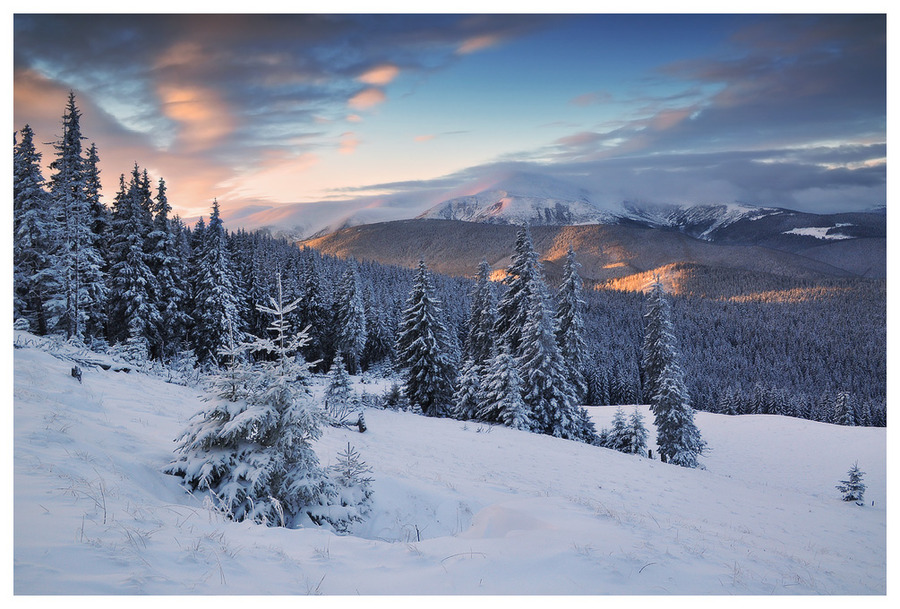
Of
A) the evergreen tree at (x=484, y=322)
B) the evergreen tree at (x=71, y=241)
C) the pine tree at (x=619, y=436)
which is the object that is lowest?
the pine tree at (x=619, y=436)

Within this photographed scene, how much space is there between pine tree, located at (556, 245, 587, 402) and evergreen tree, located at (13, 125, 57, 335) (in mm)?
27770

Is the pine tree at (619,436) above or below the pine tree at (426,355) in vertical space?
below

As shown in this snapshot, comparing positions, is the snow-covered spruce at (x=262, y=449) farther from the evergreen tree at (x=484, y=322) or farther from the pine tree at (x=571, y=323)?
the evergreen tree at (x=484, y=322)

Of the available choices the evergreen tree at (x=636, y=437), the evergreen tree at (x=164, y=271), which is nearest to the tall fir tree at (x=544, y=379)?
the evergreen tree at (x=636, y=437)

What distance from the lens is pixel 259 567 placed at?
4070 mm

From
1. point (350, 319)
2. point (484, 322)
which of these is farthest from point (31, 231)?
point (350, 319)

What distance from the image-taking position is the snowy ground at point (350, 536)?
382cm

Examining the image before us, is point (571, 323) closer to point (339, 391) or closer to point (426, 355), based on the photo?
point (426, 355)

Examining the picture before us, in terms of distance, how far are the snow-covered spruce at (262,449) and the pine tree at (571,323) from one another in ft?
77.4

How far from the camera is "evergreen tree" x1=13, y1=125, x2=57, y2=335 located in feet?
64.1

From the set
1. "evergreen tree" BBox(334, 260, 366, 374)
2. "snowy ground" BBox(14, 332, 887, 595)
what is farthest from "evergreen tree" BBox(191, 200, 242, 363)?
"snowy ground" BBox(14, 332, 887, 595)

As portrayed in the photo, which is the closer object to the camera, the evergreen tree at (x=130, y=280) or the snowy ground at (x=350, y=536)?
the snowy ground at (x=350, y=536)
